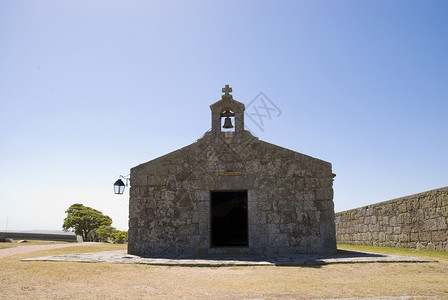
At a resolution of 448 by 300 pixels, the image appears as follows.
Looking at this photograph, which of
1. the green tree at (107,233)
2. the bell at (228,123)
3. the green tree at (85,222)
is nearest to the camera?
the bell at (228,123)

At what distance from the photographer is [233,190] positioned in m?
9.66

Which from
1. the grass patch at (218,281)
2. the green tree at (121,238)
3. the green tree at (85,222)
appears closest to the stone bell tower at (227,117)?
the grass patch at (218,281)

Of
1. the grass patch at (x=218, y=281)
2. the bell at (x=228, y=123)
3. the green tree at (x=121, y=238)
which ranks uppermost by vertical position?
the bell at (x=228, y=123)

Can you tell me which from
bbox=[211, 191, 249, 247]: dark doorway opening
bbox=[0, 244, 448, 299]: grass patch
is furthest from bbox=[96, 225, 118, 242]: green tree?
bbox=[0, 244, 448, 299]: grass patch

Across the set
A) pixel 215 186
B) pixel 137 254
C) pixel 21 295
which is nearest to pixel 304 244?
pixel 215 186

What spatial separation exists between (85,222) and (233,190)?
65.2 ft

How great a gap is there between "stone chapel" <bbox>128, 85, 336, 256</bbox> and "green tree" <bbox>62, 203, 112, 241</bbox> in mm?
17865

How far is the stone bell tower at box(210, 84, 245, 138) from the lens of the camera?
10.0 meters

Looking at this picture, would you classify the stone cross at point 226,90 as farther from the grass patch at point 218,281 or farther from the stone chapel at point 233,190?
the grass patch at point 218,281

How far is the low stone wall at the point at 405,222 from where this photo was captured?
8.57 meters

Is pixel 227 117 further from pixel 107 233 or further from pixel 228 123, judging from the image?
pixel 107 233

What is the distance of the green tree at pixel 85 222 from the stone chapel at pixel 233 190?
17.9 m

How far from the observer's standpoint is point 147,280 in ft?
17.6

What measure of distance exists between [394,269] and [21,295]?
19.1 ft
